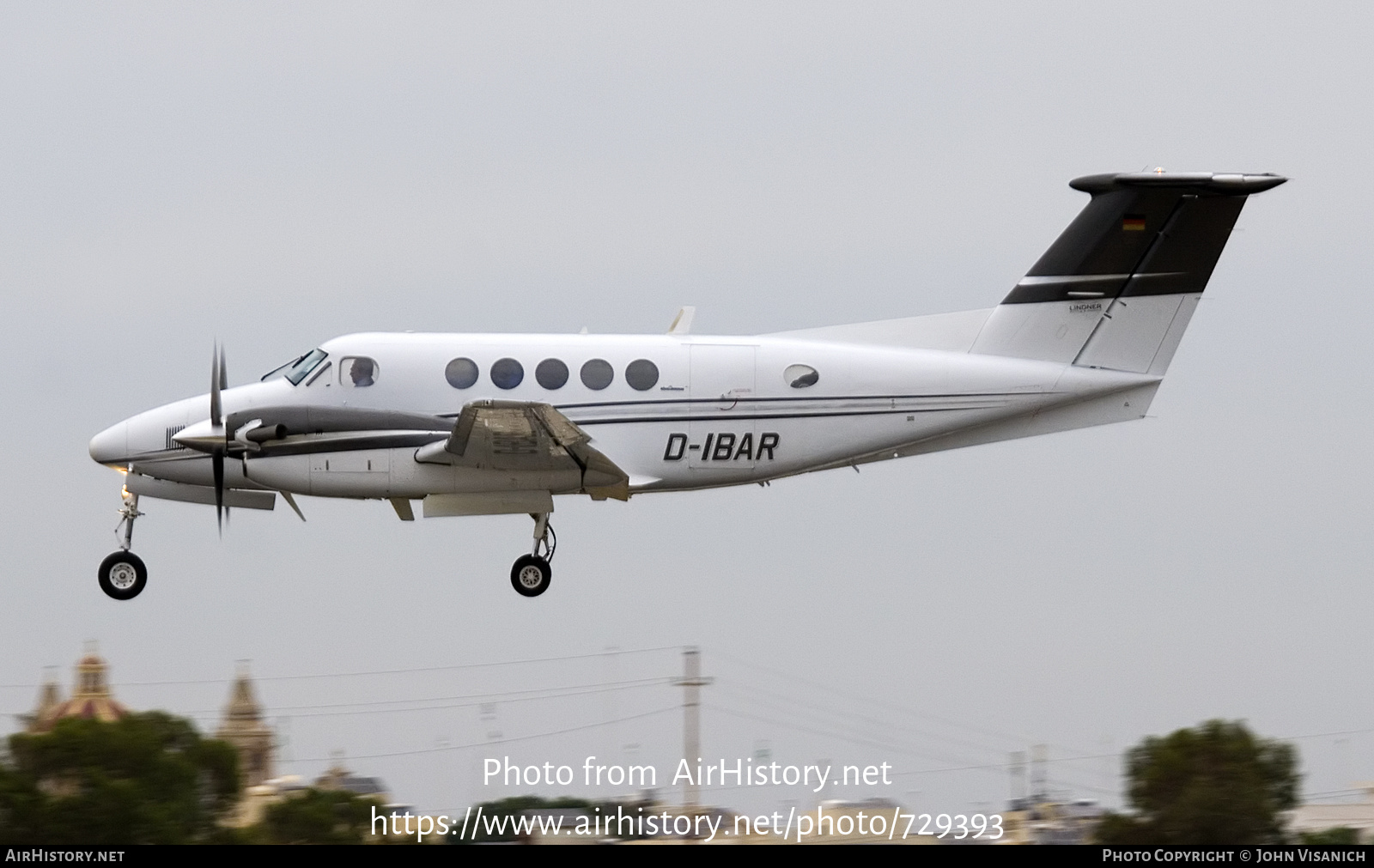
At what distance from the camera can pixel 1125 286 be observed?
70.4 feet

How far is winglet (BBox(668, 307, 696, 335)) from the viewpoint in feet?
69.8

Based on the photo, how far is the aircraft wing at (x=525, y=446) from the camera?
19.0 meters

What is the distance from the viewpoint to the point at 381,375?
2042cm

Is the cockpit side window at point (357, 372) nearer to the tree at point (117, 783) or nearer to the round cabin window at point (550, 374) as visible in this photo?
the round cabin window at point (550, 374)

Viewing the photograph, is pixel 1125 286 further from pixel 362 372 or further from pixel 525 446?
pixel 362 372

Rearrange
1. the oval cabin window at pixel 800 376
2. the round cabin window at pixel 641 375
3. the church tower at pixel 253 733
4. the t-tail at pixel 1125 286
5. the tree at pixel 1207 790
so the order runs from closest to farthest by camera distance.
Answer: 1. the round cabin window at pixel 641 375
2. the oval cabin window at pixel 800 376
3. the t-tail at pixel 1125 286
4. the tree at pixel 1207 790
5. the church tower at pixel 253 733

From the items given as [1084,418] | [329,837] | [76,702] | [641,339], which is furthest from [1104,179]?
[76,702]

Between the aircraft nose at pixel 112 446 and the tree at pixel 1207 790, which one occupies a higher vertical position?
the aircraft nose at pixel 112 446

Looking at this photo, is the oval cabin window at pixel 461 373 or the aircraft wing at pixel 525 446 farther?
the oval cabin window at pixel 461 373

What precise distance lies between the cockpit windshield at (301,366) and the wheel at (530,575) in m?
3.35

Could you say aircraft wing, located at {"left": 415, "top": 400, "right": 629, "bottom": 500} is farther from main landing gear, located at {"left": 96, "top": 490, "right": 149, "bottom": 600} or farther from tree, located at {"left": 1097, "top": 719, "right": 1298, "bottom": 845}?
tree, located at {"left": 1097, "top": 719, "right": 1298, "bottom": 845}

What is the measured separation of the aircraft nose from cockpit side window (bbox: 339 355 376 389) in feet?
8.78

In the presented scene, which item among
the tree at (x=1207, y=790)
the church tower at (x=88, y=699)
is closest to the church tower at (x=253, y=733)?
the church tower at (x=88, y=699)

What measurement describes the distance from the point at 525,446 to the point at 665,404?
1.76 m
